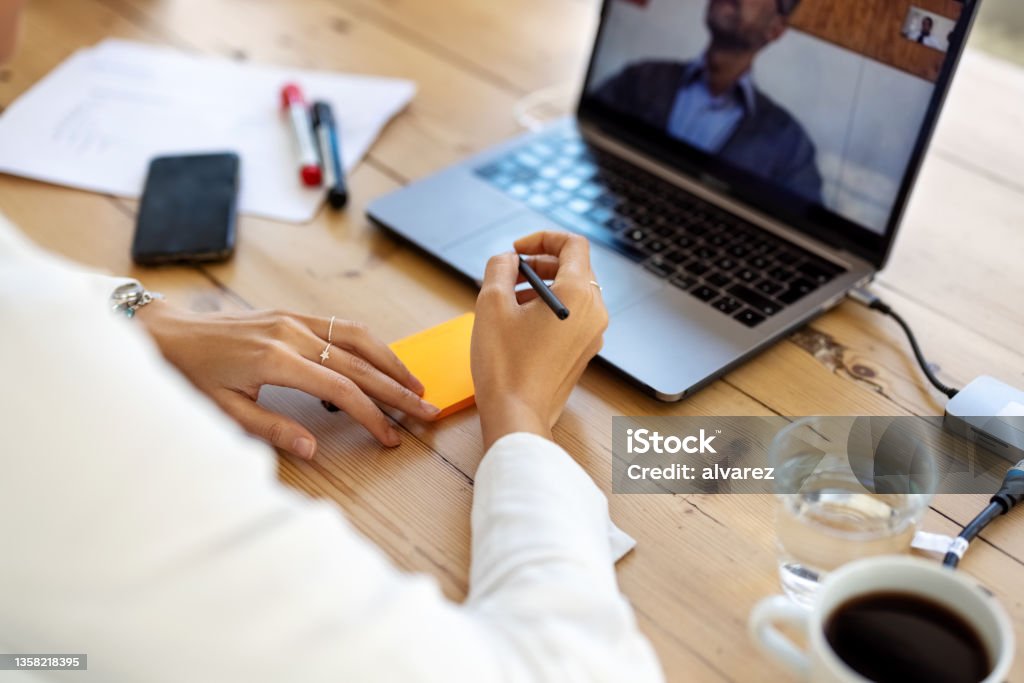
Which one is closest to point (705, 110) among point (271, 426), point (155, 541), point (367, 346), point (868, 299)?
point (868, 299)

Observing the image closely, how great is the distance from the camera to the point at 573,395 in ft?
2.97

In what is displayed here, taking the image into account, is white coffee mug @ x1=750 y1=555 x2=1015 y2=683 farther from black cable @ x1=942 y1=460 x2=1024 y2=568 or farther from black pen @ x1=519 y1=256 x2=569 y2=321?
black pen @ x1=519 y1=256 x2=569 y2=321

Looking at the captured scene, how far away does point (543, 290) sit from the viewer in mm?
847

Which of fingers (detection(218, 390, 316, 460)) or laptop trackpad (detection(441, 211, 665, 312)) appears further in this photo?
laptop trackpad (detection(441, 211, 665, 312))

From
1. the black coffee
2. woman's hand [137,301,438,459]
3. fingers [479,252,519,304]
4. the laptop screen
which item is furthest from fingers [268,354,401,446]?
the laptop screen

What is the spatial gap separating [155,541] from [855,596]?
39cm

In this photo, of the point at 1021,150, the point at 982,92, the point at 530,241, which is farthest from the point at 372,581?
the point at 982,92

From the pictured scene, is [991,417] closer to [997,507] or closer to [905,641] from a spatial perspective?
[997,507]

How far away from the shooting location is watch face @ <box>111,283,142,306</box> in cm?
92

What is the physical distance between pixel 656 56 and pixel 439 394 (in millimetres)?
518

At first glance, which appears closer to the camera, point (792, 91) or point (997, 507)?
point (997, 507)

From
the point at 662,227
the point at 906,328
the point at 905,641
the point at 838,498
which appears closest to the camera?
the point at 905,641

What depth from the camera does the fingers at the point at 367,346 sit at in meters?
0.88

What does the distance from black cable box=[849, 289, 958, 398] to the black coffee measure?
14.3 inches
